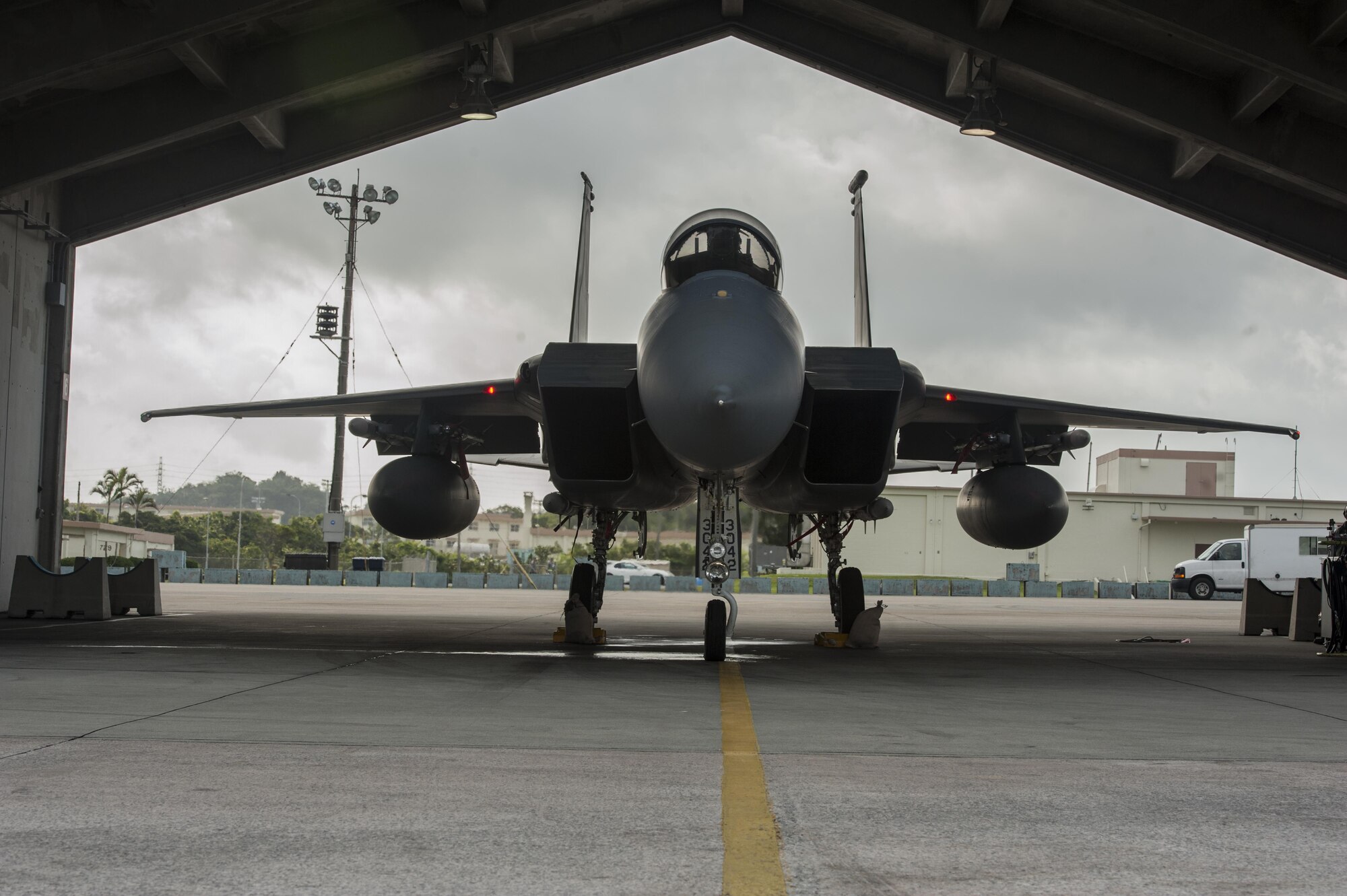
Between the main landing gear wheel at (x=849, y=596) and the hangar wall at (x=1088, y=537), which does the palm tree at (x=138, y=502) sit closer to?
the hangar wall at (x=1088, y=537)

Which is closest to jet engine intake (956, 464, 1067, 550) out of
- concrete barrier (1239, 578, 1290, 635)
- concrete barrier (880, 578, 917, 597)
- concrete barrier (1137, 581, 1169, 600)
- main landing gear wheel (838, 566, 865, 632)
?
main landing gear wheel (838, 566, 865, 632)

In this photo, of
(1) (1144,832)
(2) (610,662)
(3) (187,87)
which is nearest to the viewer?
(1) (1144,832)

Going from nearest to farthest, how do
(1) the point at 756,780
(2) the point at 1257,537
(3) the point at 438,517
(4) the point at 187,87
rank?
(1) the point at 756,780 → (3) the point at 438,517 → (4) the point at 187,87 → (2) the point at 1257,537

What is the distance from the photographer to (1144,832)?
318cm

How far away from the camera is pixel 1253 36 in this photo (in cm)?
1051

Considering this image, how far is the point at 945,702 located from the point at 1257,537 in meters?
24.9

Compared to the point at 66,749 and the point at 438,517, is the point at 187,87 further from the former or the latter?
the point at 66,749

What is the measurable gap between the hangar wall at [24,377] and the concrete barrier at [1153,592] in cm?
3418

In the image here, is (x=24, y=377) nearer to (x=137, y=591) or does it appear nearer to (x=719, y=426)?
(x=137, y=591)

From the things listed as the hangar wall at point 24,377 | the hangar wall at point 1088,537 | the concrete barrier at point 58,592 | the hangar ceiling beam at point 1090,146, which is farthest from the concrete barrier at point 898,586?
the hangar wall at point 24,377

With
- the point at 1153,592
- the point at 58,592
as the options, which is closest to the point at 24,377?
the point at 58,592

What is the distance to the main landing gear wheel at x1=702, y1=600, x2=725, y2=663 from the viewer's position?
8516 mm

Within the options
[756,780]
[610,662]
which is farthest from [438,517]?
[756,780]

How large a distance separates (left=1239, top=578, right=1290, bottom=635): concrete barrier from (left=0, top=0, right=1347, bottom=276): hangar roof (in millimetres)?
4627
